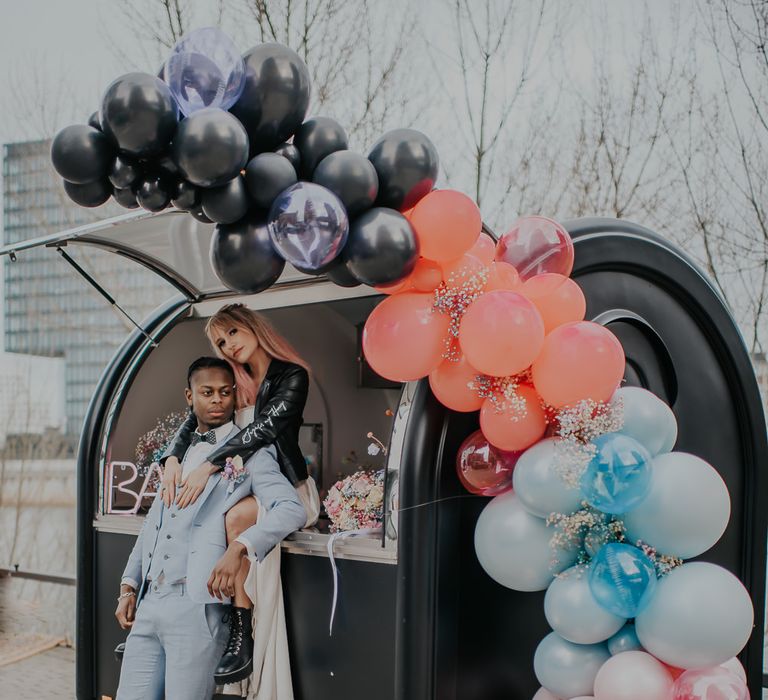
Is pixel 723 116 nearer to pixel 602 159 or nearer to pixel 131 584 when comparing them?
pixel 602 159

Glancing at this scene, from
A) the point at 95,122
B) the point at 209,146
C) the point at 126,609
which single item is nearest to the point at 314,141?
the point at 209,146

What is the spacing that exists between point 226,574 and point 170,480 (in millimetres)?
643

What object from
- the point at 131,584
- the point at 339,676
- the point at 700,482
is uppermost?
the point at 700,482

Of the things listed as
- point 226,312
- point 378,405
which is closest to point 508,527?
point 226,312

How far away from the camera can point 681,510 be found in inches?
115

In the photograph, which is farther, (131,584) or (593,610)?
(131,584)

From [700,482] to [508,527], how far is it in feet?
2.30

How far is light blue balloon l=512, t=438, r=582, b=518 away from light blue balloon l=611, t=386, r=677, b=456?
31cm

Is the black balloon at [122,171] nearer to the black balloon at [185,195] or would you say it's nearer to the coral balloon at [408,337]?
the black balloon at [185,195]

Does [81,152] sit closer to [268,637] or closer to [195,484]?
[195,484]

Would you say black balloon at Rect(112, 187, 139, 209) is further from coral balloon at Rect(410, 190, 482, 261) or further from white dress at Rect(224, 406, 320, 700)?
white dress at Rect(224, 406, 320, 700)

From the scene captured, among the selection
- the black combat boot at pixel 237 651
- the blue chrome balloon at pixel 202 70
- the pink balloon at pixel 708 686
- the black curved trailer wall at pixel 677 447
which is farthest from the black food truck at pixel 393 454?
the blue chrome balloon at pixel 202 70

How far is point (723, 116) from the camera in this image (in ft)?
25.7

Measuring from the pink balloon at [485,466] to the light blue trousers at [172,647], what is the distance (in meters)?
1.35
